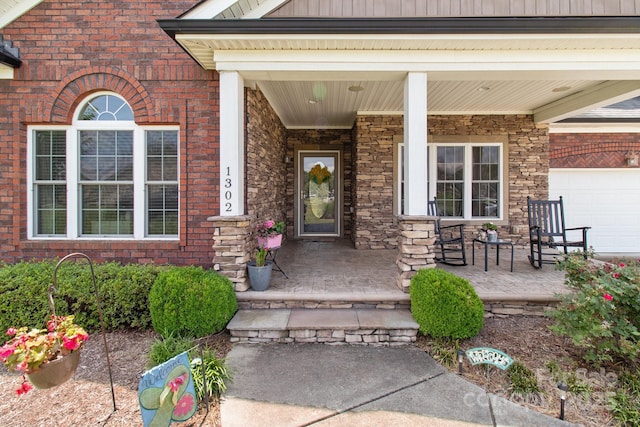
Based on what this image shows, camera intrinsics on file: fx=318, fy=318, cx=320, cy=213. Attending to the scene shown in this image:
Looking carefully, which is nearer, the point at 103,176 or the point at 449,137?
the point at 103,176

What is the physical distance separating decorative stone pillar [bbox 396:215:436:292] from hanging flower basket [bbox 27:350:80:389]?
3.05 meters

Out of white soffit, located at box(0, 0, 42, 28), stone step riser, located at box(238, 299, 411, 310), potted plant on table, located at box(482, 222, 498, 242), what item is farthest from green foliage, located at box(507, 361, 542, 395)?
white soffit, located at box(0, 0, 42, 28)

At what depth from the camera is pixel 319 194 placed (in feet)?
26.6

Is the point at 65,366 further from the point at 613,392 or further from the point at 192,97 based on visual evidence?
the point at 613,392

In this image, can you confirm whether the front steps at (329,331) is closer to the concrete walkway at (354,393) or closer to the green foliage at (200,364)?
the concrete walkway at (354,393)

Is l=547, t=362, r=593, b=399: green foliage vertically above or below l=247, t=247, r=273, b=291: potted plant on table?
below

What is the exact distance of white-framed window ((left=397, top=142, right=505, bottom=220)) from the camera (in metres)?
6.70

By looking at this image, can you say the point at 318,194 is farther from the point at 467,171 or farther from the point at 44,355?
the point at 44,355

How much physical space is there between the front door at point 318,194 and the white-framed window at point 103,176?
12.8 ft

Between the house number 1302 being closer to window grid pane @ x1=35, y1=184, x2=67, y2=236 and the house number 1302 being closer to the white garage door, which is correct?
window grid pane @ x1=35, y1=184, x2=67, y2=236

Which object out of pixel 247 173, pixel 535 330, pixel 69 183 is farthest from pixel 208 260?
pixel 535 330

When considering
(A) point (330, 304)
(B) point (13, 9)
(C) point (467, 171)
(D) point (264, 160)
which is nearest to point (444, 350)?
(A) point (330, 304)

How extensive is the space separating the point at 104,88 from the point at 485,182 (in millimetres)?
6946

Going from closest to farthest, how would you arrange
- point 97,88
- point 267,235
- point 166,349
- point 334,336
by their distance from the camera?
point 166,349, point 334,336, point 267,235, point 97,88
